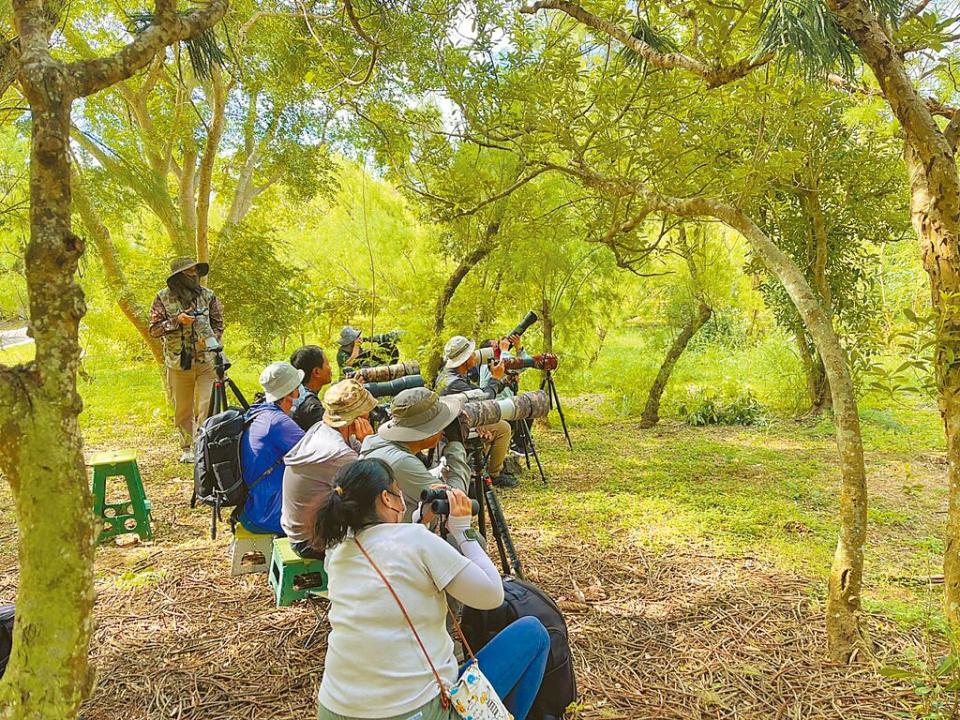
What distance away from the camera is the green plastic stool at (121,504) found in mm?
3775

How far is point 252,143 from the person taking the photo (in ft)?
23.1

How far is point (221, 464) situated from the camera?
9.19 ft

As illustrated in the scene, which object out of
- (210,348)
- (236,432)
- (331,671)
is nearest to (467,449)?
(236,432)

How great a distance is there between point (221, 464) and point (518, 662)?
163cm

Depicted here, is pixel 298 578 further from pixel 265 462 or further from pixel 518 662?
pixel 518 662

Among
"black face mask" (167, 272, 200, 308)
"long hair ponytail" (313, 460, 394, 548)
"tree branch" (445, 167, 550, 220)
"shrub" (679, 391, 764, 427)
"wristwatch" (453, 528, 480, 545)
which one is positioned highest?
"tree branch" (445, 167, 550, 220)

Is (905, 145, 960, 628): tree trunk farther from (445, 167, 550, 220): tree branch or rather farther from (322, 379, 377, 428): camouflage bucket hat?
(322, 379, 377, 428): camouflage bucket hat

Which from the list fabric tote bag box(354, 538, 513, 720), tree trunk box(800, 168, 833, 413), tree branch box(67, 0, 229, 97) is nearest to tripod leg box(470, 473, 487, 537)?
fabric tote bag box(354, 538, 513, 720)

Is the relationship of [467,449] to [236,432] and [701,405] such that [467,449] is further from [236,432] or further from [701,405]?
[701,405]

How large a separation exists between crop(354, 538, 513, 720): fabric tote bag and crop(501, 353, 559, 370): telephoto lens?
98.3 inches

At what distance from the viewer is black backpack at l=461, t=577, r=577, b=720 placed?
2.02 meters

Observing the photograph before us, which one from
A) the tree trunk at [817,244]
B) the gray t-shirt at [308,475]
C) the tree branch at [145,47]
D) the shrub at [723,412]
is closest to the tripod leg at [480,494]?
the gray t-shirt at [308,475]

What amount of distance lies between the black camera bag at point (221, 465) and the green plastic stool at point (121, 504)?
4.09ft

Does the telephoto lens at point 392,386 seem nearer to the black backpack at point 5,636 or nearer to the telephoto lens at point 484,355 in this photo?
the telephoto lens at point 484,355
